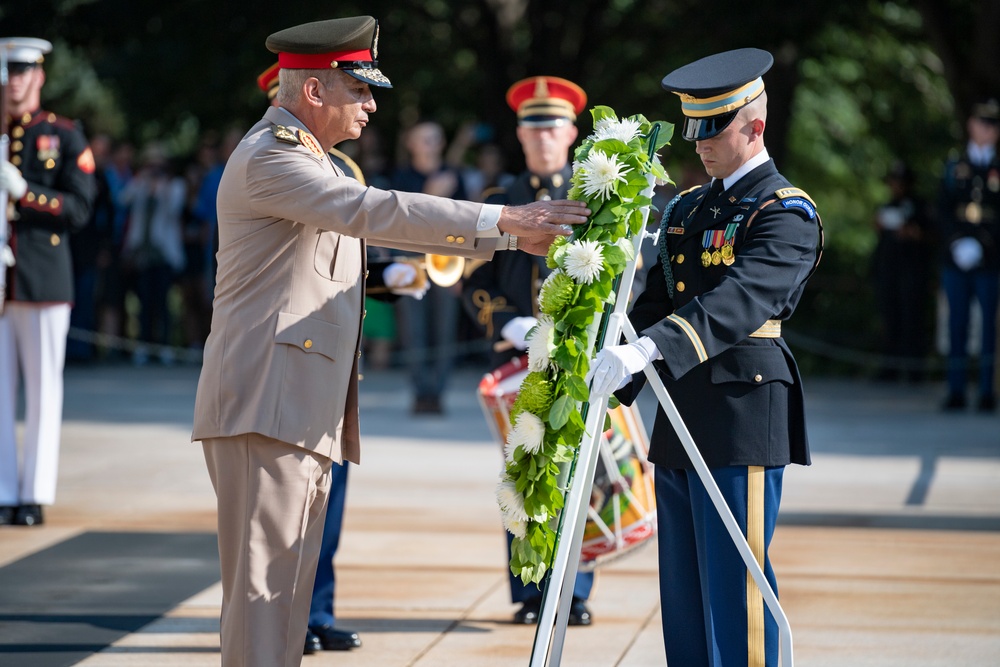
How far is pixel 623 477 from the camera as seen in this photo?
5.73m

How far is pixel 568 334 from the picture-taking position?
13.4 feet

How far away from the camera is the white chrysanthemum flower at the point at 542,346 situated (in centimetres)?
405

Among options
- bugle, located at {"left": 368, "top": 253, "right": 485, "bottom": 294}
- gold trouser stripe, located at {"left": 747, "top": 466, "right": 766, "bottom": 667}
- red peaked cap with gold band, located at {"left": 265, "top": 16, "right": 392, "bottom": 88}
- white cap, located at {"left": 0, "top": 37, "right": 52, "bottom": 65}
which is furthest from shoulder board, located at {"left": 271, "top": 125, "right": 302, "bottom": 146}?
white cap, located at {"left": 0, "top": 37, "right": 52, "bottom": 65}

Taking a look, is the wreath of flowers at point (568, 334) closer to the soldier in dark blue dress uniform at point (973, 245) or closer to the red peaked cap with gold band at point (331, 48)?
the red peaked cap with gold band at point (331, 48)

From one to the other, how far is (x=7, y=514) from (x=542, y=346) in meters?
4.77

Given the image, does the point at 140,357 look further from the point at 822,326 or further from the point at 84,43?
the point at 822,326

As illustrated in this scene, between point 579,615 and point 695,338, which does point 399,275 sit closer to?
point 579,615

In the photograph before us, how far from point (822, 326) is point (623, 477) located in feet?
38.5

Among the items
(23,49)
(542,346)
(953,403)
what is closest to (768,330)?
(542,346)

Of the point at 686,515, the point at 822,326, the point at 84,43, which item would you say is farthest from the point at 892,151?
the point at 686,515

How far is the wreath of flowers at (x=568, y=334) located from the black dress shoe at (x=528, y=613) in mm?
1951

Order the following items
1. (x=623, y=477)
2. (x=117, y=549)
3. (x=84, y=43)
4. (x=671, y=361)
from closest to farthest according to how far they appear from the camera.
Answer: (x=671, y=361) < (x=623, y=477) < (x=117, y=549) < (x=84, y=43)

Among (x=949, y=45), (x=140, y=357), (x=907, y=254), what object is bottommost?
(x=140, y=357)

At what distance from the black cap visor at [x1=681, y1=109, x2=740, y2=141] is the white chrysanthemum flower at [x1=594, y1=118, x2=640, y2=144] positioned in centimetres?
19
